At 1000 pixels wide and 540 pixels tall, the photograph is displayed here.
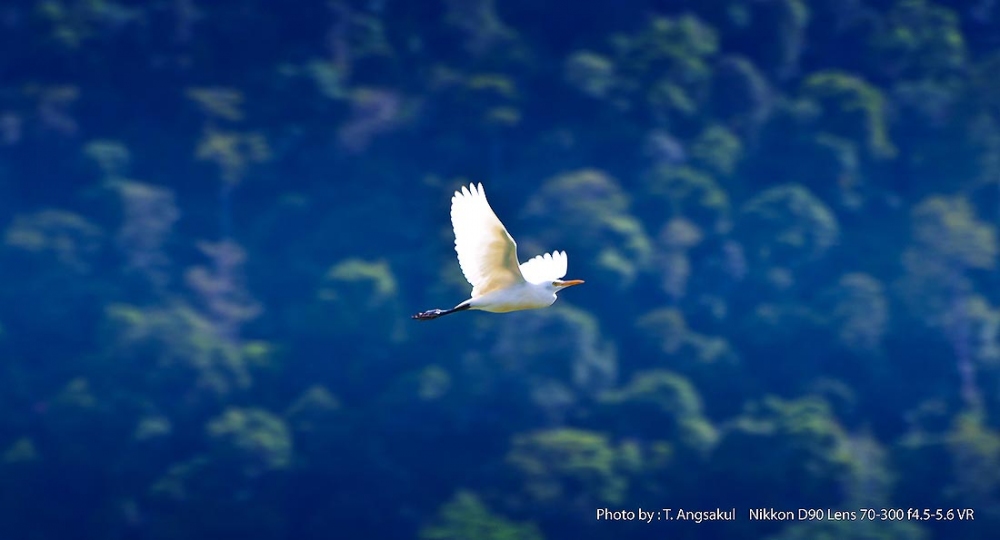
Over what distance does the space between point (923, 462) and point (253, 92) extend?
19771 millimetres

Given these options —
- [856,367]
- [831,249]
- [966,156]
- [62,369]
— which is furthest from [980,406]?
[62,369]

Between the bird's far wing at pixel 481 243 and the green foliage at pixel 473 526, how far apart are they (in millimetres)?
11530

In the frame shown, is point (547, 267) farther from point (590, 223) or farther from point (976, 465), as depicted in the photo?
point (590, 223)

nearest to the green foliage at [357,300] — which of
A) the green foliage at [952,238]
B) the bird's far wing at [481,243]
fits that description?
the green foliage at [952,238]

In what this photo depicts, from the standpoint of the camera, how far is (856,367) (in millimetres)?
29297

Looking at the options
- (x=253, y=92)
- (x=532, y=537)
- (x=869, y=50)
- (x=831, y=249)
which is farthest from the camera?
(x=869, y=50)

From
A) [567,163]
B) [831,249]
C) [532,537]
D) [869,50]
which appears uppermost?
[869,50]

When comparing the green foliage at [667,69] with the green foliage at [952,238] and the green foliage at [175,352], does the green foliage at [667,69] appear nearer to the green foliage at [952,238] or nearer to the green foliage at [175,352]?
the green foliage at [952,238]

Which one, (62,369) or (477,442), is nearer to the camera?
(477,442)

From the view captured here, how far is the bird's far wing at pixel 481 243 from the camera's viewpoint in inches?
329

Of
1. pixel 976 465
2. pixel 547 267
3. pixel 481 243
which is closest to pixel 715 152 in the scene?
pixel 976 465

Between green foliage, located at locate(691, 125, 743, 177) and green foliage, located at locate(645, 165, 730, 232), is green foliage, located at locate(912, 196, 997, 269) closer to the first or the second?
green foliage, located at locate(645, 165, 730, 232)

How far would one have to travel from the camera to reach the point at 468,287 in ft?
94.7

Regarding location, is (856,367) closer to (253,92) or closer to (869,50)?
(869,50)
